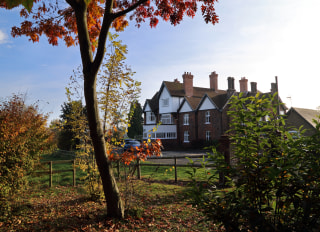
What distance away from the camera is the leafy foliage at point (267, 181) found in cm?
265

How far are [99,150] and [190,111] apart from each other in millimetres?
37633

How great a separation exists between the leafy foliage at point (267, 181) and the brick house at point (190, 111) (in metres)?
36.2

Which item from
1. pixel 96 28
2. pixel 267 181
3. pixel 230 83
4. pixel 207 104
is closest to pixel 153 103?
pixel 207 104

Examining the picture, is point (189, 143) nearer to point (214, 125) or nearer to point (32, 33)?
point (214, 125)

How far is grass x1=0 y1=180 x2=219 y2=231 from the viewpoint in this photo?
615cm

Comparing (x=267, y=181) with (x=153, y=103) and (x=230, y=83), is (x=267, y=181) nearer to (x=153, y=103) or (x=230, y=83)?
(x=230, y=83)

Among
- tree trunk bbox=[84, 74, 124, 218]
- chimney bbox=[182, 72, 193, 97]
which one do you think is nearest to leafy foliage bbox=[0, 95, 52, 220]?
tree trunk bbox=[84, 74, 124, 218]

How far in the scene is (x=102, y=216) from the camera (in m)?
6.69

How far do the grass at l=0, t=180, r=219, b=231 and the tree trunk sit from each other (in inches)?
13.8

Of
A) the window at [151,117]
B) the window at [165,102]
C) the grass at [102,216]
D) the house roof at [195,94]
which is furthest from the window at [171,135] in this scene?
the grass at [102,216]

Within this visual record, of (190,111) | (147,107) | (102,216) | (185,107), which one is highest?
(147,107)

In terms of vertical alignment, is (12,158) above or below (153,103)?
below

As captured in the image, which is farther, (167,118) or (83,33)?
(167,118)

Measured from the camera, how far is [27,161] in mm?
8352
